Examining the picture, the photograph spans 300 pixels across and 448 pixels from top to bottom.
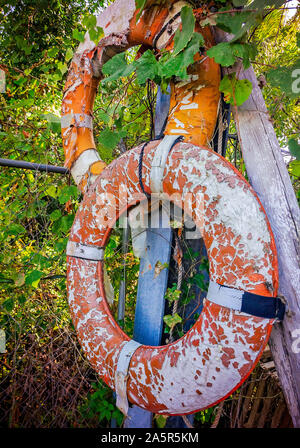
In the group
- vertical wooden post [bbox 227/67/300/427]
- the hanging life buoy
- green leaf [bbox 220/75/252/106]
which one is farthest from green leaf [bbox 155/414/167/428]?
green leaf [bbox 220/75/252/106]

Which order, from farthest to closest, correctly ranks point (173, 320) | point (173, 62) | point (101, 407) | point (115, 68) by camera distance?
point (101, 407), point (173, 320), point (115, 68), point (173, 62)

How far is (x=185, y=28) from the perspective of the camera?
2.97 feet

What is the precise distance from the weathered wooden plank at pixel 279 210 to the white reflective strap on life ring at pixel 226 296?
0.19 m

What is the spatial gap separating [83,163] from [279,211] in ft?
3.20

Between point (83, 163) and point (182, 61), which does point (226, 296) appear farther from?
point (83, 163)

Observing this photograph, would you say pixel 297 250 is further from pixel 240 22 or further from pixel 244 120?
pixel 240 22

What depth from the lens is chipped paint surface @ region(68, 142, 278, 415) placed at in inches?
33.2

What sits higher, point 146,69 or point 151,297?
point 146,69

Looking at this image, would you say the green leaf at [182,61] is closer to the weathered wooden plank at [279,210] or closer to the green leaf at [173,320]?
the weathered wooden plank at [279,210]

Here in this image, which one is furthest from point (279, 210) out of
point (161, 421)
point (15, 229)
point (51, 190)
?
point (15, 229)

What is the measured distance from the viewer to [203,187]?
939 millimetres

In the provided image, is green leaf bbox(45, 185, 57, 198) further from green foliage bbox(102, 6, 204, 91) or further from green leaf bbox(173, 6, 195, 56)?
green leaf bbox(173, 6, 195, 56)

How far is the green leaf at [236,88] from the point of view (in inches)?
39.7

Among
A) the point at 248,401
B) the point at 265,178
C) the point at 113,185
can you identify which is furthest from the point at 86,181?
the point at 248,401
